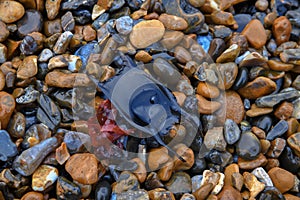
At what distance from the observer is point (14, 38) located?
1.87 metres

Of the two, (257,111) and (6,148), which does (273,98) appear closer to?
(257,111)

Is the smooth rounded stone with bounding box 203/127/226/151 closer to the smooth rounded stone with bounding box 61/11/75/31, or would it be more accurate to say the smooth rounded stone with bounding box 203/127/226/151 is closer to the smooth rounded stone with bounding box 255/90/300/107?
the smooth rounded stone with bounding box 255/90/300/107

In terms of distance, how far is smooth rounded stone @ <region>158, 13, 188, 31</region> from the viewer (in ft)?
6.06

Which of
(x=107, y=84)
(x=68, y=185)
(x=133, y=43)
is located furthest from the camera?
(x=133, y=43)

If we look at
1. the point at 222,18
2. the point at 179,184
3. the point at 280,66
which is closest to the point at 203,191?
the point at 179,184

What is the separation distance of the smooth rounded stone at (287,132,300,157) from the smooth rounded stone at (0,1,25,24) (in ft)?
3.90

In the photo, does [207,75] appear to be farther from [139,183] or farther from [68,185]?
[68,185]

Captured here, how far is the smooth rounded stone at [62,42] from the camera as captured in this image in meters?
1.79

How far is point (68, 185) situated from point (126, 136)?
0.28 meters

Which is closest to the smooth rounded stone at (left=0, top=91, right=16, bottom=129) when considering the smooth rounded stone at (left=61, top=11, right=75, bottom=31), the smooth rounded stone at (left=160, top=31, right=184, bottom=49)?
the smooth rounded stone at (left=61, top=11, right=75, bottom=31)

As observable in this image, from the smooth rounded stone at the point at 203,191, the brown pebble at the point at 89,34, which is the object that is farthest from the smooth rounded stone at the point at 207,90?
the brown pebble at the point at 89,34

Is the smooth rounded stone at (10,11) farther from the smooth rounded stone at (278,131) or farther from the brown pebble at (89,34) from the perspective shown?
the smooth rounded stone at (278,131)

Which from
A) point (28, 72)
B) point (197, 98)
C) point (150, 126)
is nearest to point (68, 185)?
point (150, 126)

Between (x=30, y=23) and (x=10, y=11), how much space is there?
0.09 m
